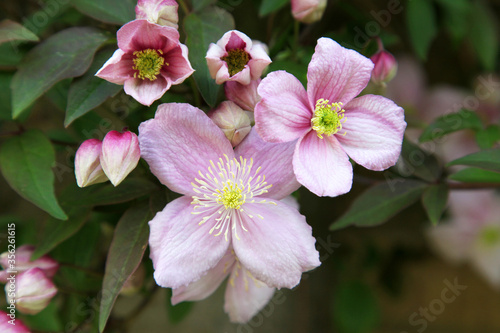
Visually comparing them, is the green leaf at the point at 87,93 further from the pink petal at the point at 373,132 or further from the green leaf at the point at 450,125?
the green leaf at the point at 450,125

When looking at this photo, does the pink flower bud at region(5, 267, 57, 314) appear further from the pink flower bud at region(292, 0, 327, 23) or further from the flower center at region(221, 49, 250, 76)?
the pink flower bud at region(292, 0, 327, 23)

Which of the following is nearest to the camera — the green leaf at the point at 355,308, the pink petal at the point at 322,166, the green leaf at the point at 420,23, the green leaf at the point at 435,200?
the pink petal at the point at 322,166

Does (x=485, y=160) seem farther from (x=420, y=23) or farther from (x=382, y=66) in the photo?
(x=420, y=23)

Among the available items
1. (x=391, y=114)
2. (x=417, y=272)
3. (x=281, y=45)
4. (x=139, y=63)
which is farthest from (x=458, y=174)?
(x=417, y=272)

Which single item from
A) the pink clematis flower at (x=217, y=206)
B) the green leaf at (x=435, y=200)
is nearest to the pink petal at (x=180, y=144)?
the pink clematis flower at (x=217, y=206)

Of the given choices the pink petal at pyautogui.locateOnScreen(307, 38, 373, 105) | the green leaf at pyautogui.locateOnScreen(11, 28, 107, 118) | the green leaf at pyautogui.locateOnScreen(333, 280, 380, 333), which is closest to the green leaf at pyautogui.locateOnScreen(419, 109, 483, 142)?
the pink petal at pyautogui.locateOnScreen(307, 38, 373, 105)

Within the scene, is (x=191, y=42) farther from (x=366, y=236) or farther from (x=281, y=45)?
(x=366, y=236)

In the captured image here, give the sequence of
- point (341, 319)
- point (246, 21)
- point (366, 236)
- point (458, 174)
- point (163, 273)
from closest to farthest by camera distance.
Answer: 1. point (163, 273)
2. point (458, 174)
3. point (246, 21)
4. point (341, 319)
5. point (366, 236)
